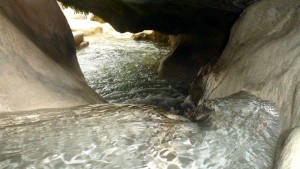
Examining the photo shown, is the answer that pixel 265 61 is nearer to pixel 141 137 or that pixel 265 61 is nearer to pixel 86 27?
pixel 141 137

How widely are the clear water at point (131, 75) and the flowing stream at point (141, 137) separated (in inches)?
140

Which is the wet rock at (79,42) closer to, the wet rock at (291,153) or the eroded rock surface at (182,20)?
the eroded rock surface at (182,20)

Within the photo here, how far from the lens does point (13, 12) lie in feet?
16.4

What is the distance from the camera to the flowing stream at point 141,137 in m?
2.50

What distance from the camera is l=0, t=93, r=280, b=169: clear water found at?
250 centimetres

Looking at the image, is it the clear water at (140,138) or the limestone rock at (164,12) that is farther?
the limestone rock at (164,12)

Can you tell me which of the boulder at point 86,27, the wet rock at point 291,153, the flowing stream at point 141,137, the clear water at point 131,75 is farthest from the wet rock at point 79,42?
the wet rock at point 291,153

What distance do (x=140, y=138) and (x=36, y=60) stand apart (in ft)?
7.52

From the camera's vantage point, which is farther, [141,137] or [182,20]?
[182,20]

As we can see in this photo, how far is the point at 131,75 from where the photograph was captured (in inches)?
369

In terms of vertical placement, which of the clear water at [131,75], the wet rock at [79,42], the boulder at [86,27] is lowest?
the clear water at [131,75]

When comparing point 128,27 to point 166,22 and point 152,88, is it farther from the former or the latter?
point 152,88

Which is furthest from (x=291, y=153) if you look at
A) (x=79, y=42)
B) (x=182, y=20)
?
(x=79, y=42)

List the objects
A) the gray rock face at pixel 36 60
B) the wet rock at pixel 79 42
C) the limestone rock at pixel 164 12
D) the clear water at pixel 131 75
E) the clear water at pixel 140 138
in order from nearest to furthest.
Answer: the clear water at pixel 140 138
the gray rock face at pixel 36 60
the limestone rock at pixel 164 12
the clear water at pixel 131 75
the wet rock at pixel 79 42
